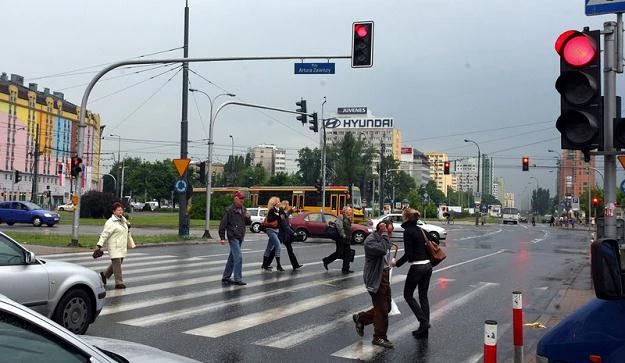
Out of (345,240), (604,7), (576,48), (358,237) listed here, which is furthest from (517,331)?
(358,237)

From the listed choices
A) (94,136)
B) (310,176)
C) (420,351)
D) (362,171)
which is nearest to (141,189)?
(94,136)

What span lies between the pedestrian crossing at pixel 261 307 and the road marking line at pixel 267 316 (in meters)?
0.01

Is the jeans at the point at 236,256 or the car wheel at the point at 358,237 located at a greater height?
the jeans at the point at 236,256

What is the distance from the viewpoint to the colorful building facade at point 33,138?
320 feet

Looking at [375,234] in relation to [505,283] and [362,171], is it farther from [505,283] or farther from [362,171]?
[362,171]

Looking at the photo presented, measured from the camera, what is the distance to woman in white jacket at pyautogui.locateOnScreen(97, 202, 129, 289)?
36.5 feet

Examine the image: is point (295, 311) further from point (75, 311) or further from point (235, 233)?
point (75, 311)

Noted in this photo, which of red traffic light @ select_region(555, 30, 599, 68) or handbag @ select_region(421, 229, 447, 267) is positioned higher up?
red traffic light @ select_region(555, 30, 599, 68)

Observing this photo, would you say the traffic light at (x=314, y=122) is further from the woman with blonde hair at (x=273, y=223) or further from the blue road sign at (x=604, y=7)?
the blue road sign at (x=604, y=7)

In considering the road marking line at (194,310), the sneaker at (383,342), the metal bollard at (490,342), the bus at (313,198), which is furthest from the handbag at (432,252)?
the bus at (313,198)

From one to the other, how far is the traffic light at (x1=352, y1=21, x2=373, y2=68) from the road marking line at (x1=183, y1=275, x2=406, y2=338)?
7.46 meters

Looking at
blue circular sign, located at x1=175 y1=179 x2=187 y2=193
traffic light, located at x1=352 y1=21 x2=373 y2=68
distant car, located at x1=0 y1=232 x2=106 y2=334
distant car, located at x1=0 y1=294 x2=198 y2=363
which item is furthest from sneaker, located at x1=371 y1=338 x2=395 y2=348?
blue circular sign, located at x1=175 y1=179 x2=187 y2=193

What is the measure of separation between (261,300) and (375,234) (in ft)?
11.9

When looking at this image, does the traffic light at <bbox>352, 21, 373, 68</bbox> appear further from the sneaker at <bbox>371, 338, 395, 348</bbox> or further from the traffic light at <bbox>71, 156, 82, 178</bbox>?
the sneaker at <bbox>371, 338, 395, 348</bbox>
